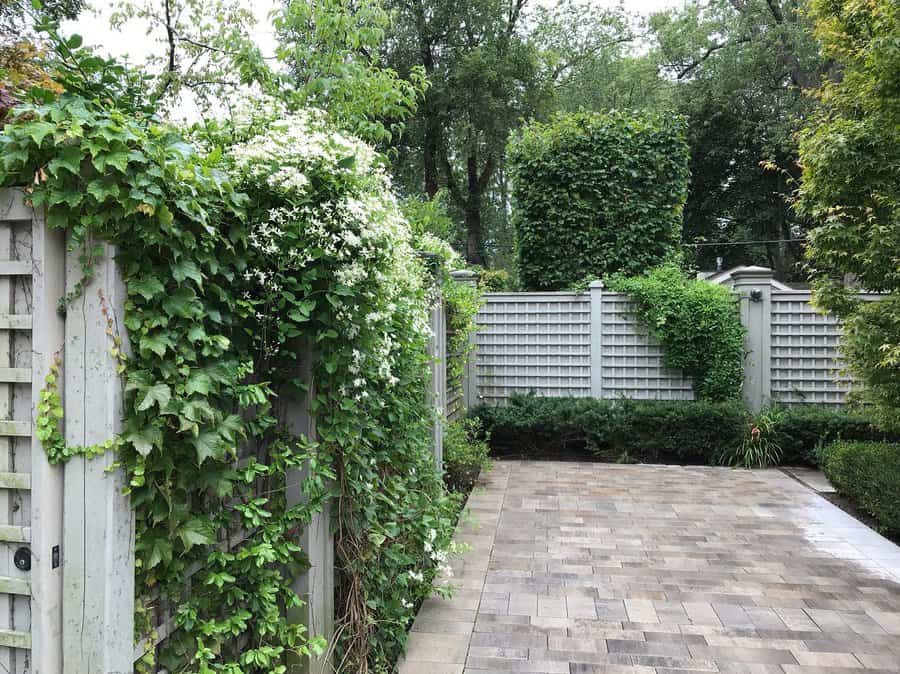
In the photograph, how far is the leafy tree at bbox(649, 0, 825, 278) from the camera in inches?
626

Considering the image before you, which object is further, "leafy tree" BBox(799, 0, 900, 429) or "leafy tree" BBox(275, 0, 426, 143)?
"leafy tree" BBox(275, 0, 426, 143)

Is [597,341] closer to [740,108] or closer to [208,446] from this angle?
[208,446]

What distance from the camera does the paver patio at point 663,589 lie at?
2.92m

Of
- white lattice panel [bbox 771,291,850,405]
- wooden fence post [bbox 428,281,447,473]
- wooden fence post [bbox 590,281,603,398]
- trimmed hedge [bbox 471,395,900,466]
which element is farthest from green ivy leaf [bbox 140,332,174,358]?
white lattice panel [bbox 771,291,850,405]

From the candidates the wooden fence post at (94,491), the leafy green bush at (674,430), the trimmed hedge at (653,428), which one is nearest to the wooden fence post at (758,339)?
the trimmed hedge at (653,428)

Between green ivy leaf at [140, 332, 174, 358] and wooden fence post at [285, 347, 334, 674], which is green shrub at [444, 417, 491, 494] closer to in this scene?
wooden fence post at [285, 347, 334, 674]

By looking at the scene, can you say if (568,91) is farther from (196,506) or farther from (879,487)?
(196,506)

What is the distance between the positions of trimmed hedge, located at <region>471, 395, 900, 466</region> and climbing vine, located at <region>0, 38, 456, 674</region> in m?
4.90

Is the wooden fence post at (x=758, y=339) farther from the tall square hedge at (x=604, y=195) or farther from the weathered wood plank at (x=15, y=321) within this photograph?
the weathered wood plank at (x=15, y=321)

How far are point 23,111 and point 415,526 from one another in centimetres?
234

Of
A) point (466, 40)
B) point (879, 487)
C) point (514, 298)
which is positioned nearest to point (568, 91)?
point (466, 40)

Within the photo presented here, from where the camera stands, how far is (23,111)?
143cm

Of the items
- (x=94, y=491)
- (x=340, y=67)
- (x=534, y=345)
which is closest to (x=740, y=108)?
(x=534, y=345)

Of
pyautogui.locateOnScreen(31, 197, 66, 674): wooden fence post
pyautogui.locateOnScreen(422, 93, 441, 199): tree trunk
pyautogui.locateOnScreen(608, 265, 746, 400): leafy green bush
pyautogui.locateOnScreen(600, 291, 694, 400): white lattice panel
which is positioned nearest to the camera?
pyautogui.locateOnScreen(31, 197, 66, 674): wooden fence post
